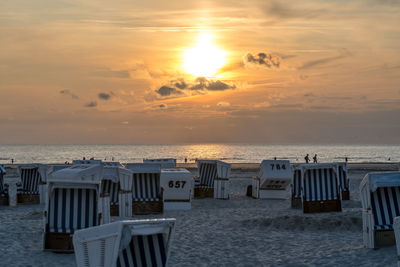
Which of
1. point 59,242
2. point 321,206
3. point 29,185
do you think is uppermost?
point 29,185

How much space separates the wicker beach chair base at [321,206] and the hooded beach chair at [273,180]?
577cm

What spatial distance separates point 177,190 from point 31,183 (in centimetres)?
758

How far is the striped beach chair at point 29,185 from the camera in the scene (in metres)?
23.2

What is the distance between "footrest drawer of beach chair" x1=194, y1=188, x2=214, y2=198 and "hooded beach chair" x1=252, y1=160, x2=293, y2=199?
7.60 ft

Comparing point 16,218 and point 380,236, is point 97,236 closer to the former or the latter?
point 380,236

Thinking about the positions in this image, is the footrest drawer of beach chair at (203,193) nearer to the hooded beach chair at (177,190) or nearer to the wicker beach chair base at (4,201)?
the hooded beach chair at (177,190)

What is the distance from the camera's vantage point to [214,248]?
13.1 metres

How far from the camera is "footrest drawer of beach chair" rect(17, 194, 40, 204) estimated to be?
76.1 feet

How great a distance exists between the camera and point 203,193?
25172mm

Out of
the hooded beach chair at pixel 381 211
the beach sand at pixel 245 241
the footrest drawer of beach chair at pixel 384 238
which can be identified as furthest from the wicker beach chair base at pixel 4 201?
the footrest drawer of beach chair at pixel 384 238

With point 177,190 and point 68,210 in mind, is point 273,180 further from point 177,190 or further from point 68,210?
point 68,210

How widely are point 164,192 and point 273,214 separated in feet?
15.0

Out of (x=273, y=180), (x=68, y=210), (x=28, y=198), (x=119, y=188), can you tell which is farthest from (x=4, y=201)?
(x=273, y=180)

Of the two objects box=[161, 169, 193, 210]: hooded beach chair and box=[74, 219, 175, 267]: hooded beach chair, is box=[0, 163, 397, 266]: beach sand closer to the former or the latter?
box=[161, 169, 193, 210]: hooded beach chair
